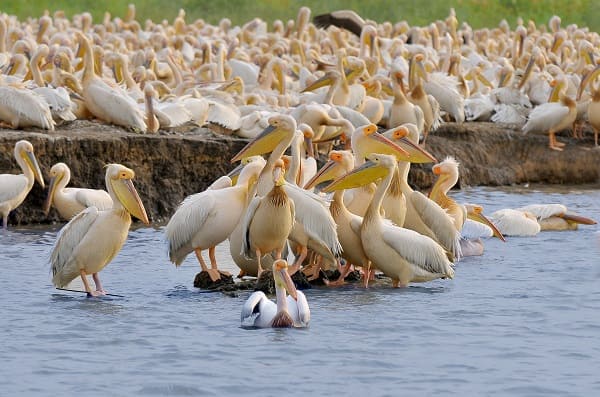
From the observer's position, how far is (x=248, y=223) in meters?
8.38

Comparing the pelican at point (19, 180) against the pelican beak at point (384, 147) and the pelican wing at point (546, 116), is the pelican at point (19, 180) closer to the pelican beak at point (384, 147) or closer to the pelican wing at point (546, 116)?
the pelican beak at point (384, 147)

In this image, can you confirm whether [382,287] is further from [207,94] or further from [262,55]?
[262,55]

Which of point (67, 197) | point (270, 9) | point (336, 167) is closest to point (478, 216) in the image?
point (336, 167)

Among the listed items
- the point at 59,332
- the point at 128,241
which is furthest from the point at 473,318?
the point at 128,241

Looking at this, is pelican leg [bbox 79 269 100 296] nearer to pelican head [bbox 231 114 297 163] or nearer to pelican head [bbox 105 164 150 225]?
pelican head [bbox 105 164 150 225]

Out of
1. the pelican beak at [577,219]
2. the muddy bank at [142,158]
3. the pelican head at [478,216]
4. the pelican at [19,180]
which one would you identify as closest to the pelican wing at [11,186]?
the pelican at [19,180]

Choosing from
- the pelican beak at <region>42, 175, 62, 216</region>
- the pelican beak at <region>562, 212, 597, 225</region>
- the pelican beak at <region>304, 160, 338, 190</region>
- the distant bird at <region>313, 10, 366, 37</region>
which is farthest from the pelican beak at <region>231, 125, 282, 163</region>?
the distant bird at <region>313, 10, 366, 37</region>

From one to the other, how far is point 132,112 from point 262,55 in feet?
24.6

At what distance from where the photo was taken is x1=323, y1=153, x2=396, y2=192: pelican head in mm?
8820

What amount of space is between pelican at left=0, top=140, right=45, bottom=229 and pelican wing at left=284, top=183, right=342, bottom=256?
313 cm

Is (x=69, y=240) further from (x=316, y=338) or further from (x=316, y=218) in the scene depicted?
(x=316, y=338)

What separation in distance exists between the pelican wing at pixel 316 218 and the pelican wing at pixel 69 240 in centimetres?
120

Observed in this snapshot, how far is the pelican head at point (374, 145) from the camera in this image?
947 cm

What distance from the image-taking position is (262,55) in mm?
20062
